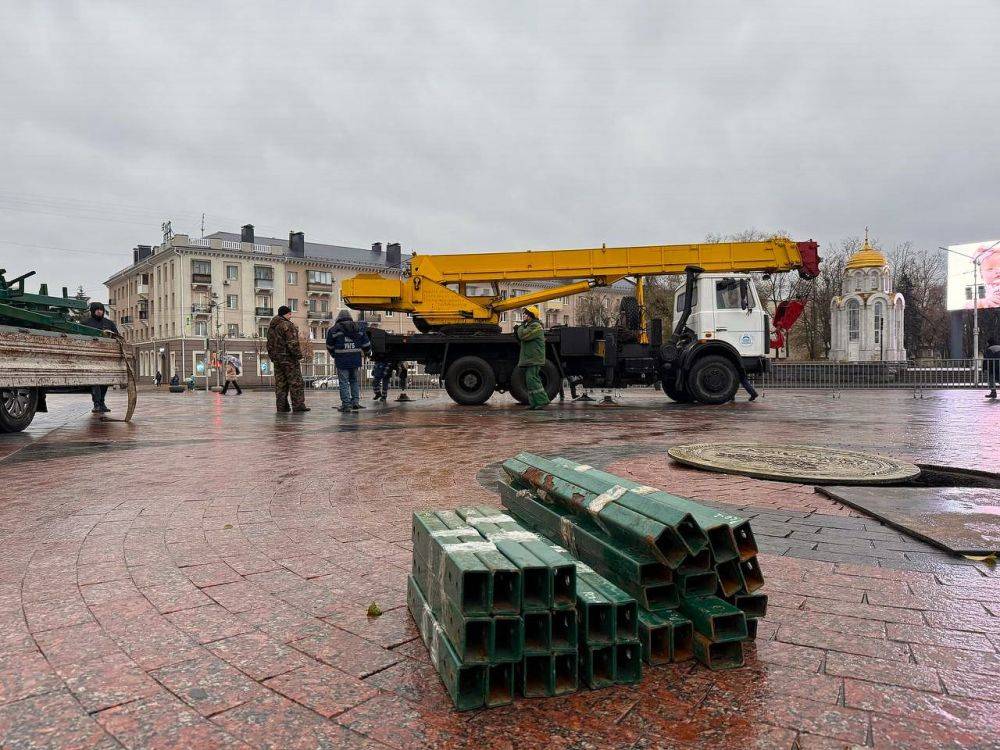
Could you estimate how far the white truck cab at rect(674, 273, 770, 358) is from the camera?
14781mm

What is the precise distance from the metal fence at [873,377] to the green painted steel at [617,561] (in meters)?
25.8

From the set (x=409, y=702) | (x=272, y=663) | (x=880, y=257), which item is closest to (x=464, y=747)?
(x=409, y=702)

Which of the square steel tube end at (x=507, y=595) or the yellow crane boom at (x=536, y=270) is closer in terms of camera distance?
the square steel tube end at (x=507, y=595)

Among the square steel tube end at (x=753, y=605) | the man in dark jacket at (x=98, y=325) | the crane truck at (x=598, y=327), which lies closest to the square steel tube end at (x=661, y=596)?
the square steel tube end at (x=753, y=605)

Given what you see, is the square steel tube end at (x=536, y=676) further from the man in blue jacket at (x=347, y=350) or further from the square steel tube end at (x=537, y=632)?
the man in blue jacket at (x=347, y=350)

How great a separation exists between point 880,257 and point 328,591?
48.6 metres

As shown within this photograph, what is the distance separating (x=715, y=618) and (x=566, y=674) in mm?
501

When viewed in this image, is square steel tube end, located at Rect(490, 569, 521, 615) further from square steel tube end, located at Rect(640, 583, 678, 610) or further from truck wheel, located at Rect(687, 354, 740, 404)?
truck wheel, located at Rect(687, 354, 740, 404)

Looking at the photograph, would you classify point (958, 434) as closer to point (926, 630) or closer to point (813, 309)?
point (926, 630)

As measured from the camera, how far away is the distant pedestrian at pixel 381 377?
16078 mm

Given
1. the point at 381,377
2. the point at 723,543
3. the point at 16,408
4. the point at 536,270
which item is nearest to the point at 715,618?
the point at 723,543

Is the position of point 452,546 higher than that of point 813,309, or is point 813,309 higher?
point 813,309

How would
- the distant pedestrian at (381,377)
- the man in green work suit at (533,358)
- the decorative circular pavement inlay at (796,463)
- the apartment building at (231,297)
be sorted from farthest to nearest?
the apartment building at (231,297)
the distant pedestrian at (381,377)
the man in green work suit at (533,358)
the decorative circular pavement inlay at (796,463)

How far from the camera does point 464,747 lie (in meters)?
1.64
